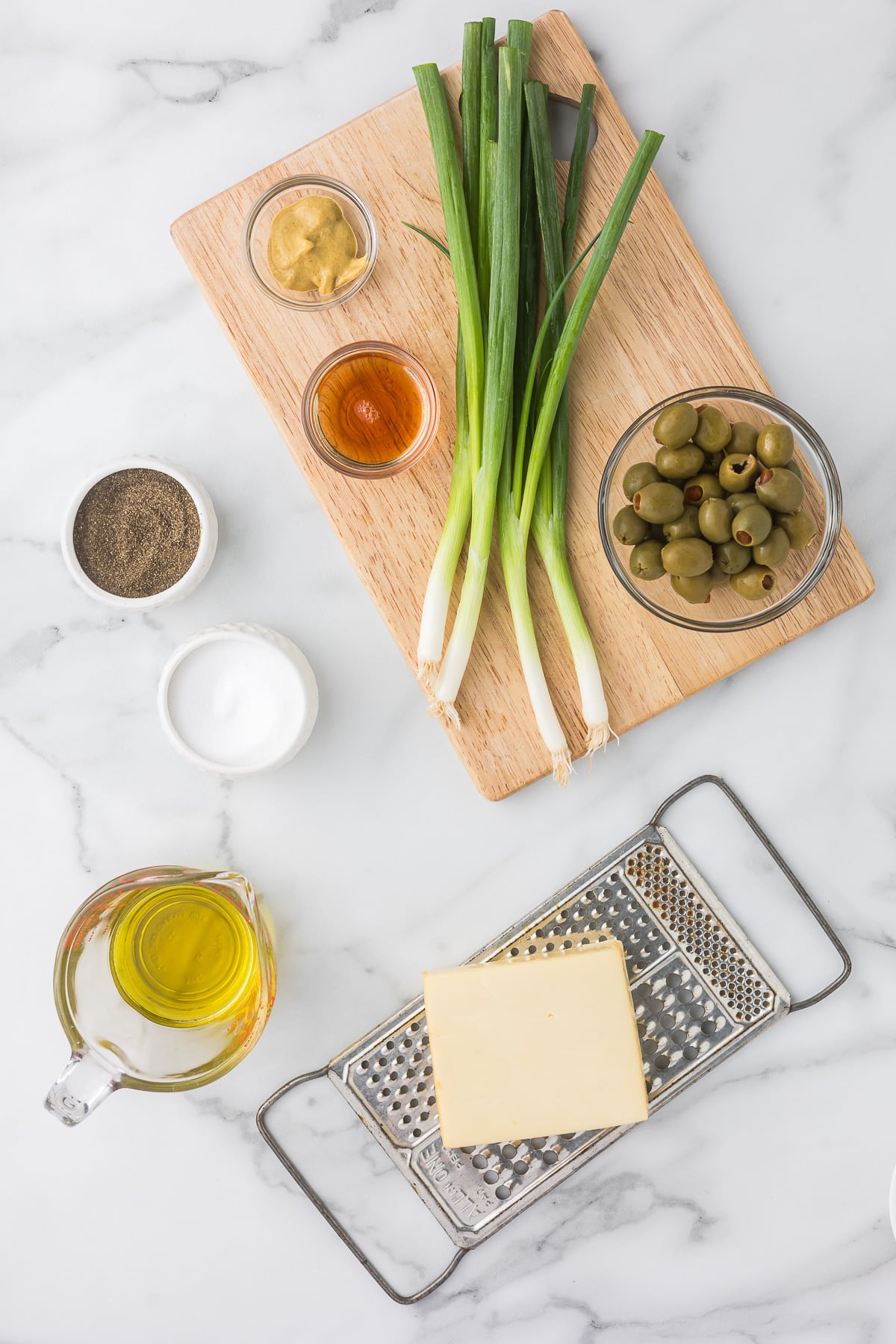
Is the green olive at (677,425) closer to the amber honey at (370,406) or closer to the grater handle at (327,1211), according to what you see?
the amber honey at (370,406)

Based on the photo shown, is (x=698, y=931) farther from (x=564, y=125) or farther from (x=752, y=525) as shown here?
(x=564, y=125)

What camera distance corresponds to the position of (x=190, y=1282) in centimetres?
118

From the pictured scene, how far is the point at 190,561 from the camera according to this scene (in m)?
1.11

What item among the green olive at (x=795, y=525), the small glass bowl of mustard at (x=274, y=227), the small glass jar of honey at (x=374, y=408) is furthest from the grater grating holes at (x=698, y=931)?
the small glass bowl of mustard at (x=274, y=227)

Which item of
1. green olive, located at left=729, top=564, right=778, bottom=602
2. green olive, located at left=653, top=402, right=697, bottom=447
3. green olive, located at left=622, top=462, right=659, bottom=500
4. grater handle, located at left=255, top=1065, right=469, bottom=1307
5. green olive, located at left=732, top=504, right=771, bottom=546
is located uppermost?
green olive, located at left=653, top=402, right=697, bottom=447

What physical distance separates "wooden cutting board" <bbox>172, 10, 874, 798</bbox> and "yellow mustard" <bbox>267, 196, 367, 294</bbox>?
38 millimetres

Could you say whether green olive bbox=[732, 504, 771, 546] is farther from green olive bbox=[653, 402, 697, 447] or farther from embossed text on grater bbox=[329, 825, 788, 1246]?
embossed text on grater bbox=[329, 825, 788, 1246]

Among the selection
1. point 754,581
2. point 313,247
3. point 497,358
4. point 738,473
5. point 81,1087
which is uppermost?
point 313,247

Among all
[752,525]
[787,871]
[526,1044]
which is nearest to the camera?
[752,525]

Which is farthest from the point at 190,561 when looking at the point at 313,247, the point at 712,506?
the point at 712,506

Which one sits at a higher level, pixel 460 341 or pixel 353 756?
pixel 460 341

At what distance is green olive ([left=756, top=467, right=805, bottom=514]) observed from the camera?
918mm

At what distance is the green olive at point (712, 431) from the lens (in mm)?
950

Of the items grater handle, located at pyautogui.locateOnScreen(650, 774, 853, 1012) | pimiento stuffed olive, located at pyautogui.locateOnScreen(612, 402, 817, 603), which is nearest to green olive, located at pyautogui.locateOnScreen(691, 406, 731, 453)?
pimiento stuffed olive, located at pyautogui.locateOnScreen(612, 402, 817, 603)
